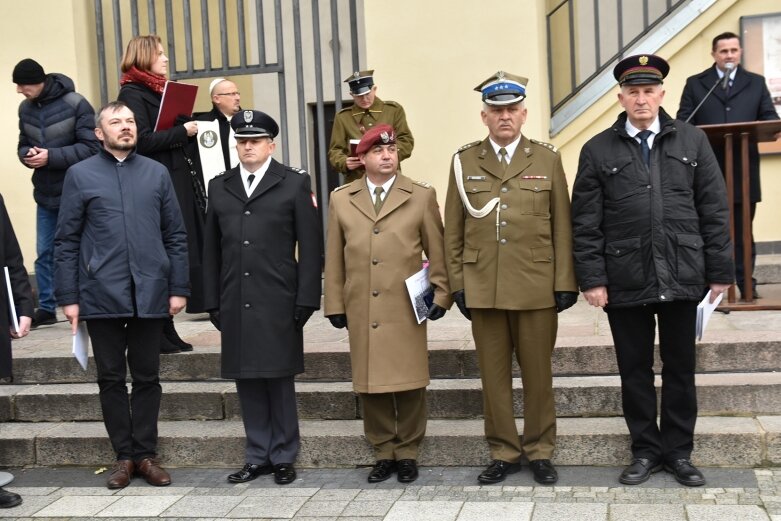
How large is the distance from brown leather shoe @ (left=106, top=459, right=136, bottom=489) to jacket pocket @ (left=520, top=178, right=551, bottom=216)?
2.45 meters

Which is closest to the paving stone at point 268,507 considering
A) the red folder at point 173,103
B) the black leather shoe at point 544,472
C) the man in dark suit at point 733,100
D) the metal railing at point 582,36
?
the black leather shoe at point 544,472

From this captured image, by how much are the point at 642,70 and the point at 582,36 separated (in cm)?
495

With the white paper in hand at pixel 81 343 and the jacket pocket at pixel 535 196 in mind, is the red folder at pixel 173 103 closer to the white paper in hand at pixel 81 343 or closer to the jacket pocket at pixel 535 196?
the white paper in hand at pixel 81 343

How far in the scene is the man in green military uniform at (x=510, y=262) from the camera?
16.0 feet

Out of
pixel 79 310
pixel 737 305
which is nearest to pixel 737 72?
pixel 737 305

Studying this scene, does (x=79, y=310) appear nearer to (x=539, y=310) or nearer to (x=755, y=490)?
(x=539, y=310)

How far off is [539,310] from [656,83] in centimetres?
120

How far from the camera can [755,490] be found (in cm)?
465

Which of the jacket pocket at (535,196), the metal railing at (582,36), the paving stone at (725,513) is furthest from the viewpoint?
the metal railing at (582,36)

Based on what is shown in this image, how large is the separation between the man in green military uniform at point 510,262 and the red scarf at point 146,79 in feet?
7.93

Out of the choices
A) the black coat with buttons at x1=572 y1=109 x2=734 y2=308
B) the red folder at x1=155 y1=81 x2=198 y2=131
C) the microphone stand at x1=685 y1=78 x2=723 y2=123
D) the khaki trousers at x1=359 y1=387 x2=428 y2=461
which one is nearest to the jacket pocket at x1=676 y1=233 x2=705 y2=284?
the black coat with buttons at x1=572 y1=109 x2=734 y2=308

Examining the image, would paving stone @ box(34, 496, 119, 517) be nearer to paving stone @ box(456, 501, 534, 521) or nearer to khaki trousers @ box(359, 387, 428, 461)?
khaki trousers @ box(359, 387, 428, 461)

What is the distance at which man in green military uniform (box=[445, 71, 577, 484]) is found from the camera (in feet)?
16.0

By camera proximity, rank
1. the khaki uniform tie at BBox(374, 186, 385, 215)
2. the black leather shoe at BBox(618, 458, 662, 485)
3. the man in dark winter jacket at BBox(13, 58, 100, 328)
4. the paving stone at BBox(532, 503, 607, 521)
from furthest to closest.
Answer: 1. the man in dark winter jacket at BBox(13, 58, 100, 328)
2. the khaki uniform tie at BBox(374, 186, 385, 215)
3. the black leather shoe at BBox(618, 458, 662, 485)
4. the paving stone at BBox(532, 503, 607, 521)
